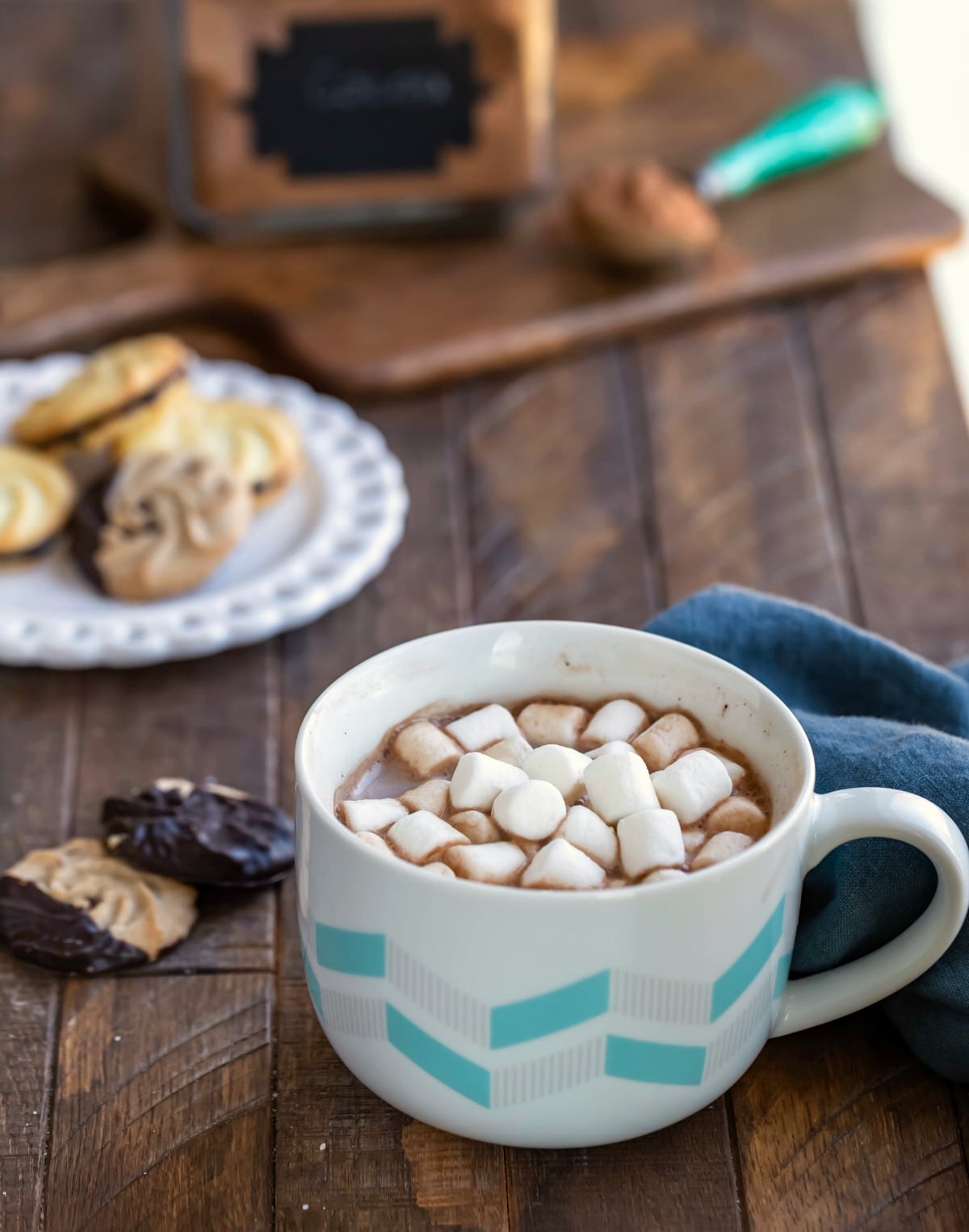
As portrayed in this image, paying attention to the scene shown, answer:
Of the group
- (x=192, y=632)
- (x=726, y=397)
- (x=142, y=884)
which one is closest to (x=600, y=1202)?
(x=142, y=884)

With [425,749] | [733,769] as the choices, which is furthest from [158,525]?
[733,769]

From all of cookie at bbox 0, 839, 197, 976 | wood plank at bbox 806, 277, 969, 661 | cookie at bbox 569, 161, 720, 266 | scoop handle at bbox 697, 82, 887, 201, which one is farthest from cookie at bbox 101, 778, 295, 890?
scoop handle at bbox 697, 82, 887, 201

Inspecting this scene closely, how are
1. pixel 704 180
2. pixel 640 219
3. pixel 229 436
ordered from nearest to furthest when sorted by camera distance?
pixel 229 436, pixel 640 219, pixel 704 180

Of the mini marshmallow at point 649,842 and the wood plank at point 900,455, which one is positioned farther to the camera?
the wood plank at point 900,455

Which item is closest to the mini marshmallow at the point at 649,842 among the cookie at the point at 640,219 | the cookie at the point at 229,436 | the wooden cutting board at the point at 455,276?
the cookie at the point at 229,436

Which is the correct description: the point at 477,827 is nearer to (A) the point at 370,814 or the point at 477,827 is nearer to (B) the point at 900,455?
(A) the point at 370,814

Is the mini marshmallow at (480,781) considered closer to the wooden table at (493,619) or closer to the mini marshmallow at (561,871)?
the mini marshmallow at (561,871)

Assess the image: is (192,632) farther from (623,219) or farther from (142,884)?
(623,219)

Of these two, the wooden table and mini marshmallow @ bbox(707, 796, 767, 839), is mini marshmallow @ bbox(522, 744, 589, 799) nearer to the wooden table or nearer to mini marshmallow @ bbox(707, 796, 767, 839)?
mini marshmallow @ bbox(707, 796, 767, 839)
